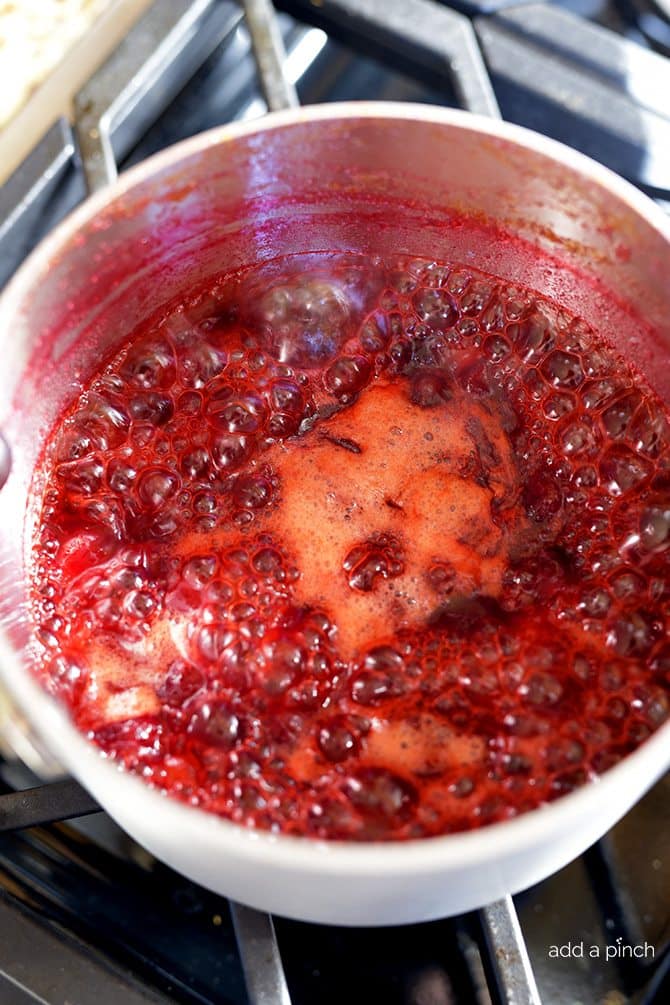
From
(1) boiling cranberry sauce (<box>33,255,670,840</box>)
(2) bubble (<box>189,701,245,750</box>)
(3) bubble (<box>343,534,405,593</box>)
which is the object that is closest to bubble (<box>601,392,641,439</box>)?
(1) boiling cranberry sauce (<box>33,255,670,840</box>)

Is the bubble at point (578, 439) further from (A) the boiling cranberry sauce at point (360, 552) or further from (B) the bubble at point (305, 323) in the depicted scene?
(B) the bubble at point (305, 323)

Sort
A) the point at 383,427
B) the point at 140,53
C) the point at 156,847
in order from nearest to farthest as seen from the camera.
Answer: the point at 156,847
the point at 383,427
the point at 140,53

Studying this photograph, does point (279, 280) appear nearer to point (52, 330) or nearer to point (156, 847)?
point (52, 330)

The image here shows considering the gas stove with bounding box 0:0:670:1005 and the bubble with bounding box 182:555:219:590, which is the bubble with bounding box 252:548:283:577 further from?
the gas stove with bounding box 0:0:670:1005

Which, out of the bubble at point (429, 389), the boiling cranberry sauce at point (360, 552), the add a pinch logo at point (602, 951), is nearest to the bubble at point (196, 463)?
the boiling cranberry sauce at point (360, 552)

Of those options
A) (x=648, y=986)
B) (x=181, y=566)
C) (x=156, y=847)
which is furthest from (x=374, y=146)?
(x=648, y=986)

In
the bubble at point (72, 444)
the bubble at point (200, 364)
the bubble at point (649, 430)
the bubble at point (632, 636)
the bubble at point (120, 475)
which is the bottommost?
the bubble at point (632, 636)
